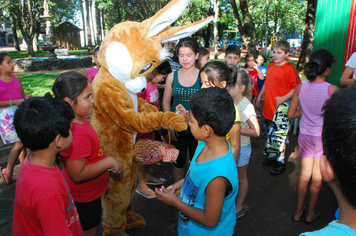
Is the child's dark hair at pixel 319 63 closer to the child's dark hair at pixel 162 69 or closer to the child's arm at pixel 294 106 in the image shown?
the child's arm at pixel 294 106

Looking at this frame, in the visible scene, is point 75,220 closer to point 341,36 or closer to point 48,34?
point 341,36

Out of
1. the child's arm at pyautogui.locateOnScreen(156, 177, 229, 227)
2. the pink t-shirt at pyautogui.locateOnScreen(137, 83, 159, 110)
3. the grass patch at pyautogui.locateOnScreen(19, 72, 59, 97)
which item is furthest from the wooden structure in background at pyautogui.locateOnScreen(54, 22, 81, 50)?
the child's arm at pyautogui.locateOnScreen(156, 177, 229, 227)

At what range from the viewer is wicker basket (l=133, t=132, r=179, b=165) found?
2.32 m

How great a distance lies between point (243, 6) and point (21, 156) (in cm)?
1069

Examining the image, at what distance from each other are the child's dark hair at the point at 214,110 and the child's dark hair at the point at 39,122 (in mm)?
768

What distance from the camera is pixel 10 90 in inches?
146

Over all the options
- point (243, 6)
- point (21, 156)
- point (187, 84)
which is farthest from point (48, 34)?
point (187, 84)

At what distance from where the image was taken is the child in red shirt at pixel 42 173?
50.8 inches

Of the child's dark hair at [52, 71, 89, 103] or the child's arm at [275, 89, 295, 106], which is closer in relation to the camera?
the child's dark hair at [52, 71, 89, 103]

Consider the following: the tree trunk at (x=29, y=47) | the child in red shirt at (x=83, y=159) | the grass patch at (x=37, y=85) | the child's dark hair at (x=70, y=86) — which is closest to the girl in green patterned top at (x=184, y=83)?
the child in red shirt at (x=83, y=159)

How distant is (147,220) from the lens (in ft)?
9.84

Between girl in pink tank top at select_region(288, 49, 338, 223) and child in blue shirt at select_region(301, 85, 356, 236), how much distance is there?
6.56 ft

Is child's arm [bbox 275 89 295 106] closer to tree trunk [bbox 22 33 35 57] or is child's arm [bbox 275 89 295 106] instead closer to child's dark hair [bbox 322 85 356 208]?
child's dark hair [bbox 322 85 356 208]

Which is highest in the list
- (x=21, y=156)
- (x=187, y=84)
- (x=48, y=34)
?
(x=48, y=34)
